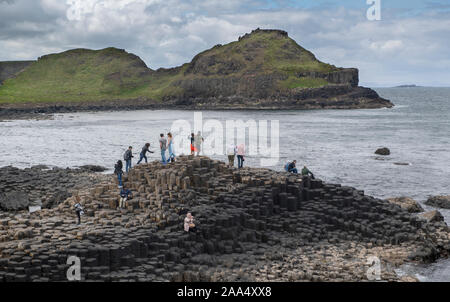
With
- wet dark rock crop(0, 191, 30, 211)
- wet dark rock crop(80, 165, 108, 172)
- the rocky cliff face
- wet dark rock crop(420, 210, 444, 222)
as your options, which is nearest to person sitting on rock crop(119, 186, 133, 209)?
wet dark rock crop(0, 191, 30, 211)

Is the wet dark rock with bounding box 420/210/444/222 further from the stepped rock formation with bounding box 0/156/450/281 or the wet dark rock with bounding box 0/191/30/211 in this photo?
the wet dark rock with bounding box 0/191/30/211

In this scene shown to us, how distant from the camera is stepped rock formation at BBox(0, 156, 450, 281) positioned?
18.7 metres

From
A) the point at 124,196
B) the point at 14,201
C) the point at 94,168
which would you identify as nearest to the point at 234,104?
the point at 94,168

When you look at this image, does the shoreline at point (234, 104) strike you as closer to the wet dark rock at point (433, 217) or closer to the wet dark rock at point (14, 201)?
the wet dark rock at point (14, 201)

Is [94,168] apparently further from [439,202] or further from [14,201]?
[439,202]

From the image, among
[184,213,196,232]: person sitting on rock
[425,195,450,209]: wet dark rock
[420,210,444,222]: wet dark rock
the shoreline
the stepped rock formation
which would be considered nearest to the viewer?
the stepped rock formation

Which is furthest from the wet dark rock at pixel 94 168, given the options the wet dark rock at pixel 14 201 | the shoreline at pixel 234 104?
the shoreline at pixel 234 104

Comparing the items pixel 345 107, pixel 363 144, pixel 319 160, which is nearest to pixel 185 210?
pixel 319 160

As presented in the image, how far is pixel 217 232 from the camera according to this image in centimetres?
2233

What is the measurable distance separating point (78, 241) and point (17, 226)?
3767 mm

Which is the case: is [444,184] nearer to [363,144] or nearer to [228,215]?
[228,215]

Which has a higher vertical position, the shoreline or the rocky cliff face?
the rocky cliff face

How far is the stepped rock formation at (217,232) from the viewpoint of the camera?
18.7 meters
